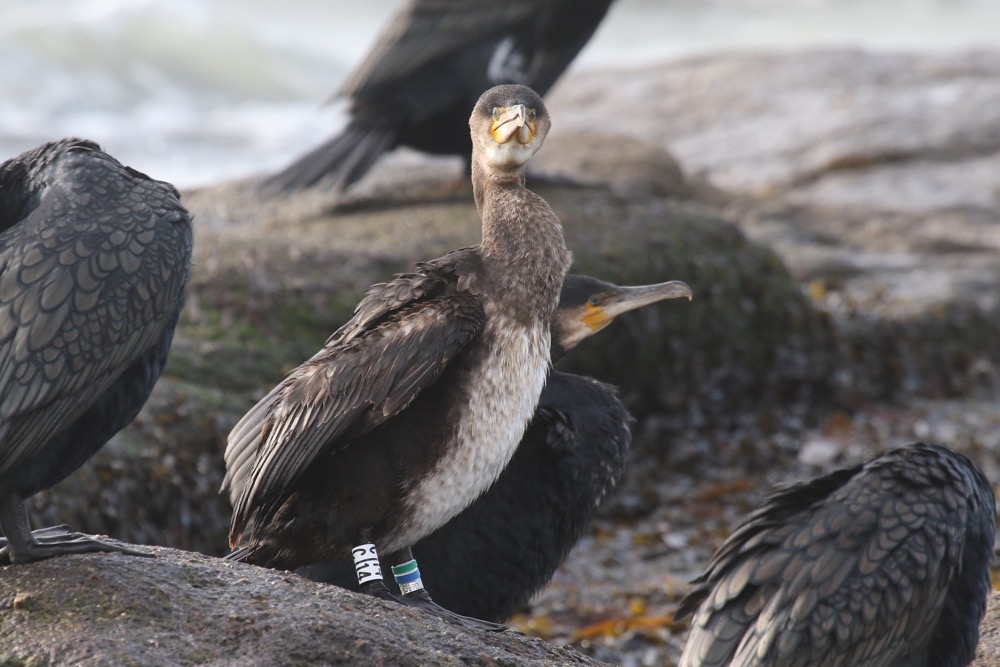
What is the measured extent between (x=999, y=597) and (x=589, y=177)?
5744 millimetres

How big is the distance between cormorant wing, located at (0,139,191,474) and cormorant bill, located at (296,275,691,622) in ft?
4.12

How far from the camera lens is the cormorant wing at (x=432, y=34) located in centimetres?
809

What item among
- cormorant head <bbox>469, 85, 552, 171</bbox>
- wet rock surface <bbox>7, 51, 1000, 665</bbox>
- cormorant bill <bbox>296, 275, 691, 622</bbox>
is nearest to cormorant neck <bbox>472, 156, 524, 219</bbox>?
cormorant head <bbox>469, 85, 552, 171</bbox>

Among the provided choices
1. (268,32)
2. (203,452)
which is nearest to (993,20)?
(268,32)

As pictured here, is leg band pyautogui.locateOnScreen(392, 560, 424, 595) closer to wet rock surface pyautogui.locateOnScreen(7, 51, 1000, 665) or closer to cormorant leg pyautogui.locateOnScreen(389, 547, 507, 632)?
cormorant leg pyautogui.locateOnScreen(389, 547, 507, 632)

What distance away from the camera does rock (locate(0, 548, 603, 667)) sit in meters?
2.89

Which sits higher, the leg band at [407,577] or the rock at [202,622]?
the rock at [202,622]

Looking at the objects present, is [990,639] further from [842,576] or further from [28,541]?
[28,541]

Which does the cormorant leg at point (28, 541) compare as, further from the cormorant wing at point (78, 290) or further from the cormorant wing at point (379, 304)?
the cormorant wing at point (379, 304)

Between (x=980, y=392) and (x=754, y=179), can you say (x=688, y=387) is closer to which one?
(x=980, y=392)

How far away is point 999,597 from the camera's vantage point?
4.54 meters

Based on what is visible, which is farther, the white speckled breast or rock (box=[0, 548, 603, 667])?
the white speckled breast

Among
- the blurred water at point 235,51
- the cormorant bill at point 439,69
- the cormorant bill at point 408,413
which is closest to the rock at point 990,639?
the cormorant bill at point 408,413

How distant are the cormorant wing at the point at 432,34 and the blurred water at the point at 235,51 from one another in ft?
28.0
